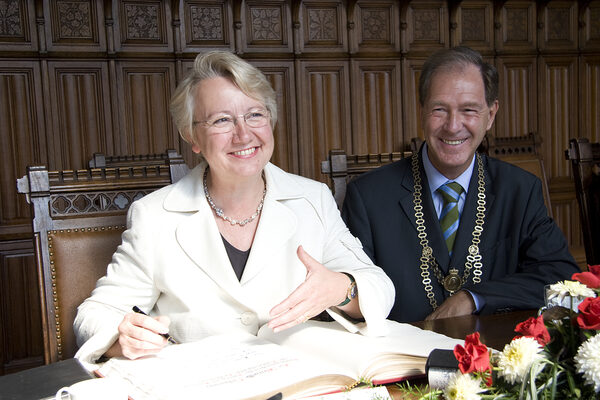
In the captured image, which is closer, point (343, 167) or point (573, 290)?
point (573, 290)

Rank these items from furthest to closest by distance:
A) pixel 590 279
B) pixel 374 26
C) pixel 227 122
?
1. pixel 374 26
2. pixel 227 122
3. pixel 590 279

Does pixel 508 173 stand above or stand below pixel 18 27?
below

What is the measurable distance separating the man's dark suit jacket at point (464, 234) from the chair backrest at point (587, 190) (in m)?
0.52

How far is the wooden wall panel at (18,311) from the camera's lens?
15.1ft

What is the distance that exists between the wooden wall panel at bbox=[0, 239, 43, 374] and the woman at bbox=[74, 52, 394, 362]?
3278mm

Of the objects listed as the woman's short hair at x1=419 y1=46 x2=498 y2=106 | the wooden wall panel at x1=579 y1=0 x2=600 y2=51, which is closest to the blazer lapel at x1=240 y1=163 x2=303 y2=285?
the woman's short hair at x1=419 y1=46 x2=498 y2=106

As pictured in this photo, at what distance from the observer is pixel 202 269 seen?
1729 millimetres

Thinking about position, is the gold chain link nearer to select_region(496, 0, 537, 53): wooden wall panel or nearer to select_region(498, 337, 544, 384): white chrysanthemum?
select_region(498, 337, 544, 384): white chrysanthemum

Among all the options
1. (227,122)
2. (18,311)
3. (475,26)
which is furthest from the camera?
(475,26)

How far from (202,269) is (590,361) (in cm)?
113

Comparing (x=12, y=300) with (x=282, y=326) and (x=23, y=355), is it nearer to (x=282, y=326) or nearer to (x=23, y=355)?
(x=23, y=355)

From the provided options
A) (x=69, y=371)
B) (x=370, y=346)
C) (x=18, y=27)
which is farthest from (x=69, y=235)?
(x=18, y=27)

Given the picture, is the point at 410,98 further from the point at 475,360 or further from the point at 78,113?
the point at 475,360

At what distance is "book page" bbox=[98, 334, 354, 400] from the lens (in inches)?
44.8
